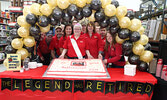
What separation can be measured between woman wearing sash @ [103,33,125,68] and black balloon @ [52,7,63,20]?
1015mm

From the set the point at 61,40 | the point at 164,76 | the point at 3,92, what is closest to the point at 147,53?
the point at 164,76

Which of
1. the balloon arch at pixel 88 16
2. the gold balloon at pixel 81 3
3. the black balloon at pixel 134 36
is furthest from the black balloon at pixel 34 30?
the black balloon at pixel 134 36

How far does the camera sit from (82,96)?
6.44 ft

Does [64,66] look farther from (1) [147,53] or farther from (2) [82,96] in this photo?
(1) [147,53]

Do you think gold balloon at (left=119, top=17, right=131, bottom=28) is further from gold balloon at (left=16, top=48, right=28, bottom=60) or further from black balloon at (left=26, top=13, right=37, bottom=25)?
gold balloon at (left=16, top=48, right=28, bottom=60)

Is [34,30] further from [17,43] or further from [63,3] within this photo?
[63,3]

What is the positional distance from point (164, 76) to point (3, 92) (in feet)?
8.08

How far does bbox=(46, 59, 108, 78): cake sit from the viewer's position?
1938 millimetres

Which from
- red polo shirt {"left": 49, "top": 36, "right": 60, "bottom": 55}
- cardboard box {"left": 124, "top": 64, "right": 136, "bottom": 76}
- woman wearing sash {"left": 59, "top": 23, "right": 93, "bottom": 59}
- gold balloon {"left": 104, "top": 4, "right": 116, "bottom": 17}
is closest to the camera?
cardboard box {"left": 124, "top": 64, "right": 136, "bottom": 76}

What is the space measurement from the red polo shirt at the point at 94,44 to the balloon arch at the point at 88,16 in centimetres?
86

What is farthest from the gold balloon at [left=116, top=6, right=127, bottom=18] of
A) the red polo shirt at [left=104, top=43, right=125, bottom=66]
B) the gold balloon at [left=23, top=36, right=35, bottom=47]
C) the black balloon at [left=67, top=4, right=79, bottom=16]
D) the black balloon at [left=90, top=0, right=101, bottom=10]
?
the gold balloon at [left=23, top=36, right=35, bottom=47]

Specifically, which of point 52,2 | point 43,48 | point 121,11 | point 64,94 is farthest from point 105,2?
point 43,48

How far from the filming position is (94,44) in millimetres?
3215

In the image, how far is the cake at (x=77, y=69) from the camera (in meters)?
1.94
